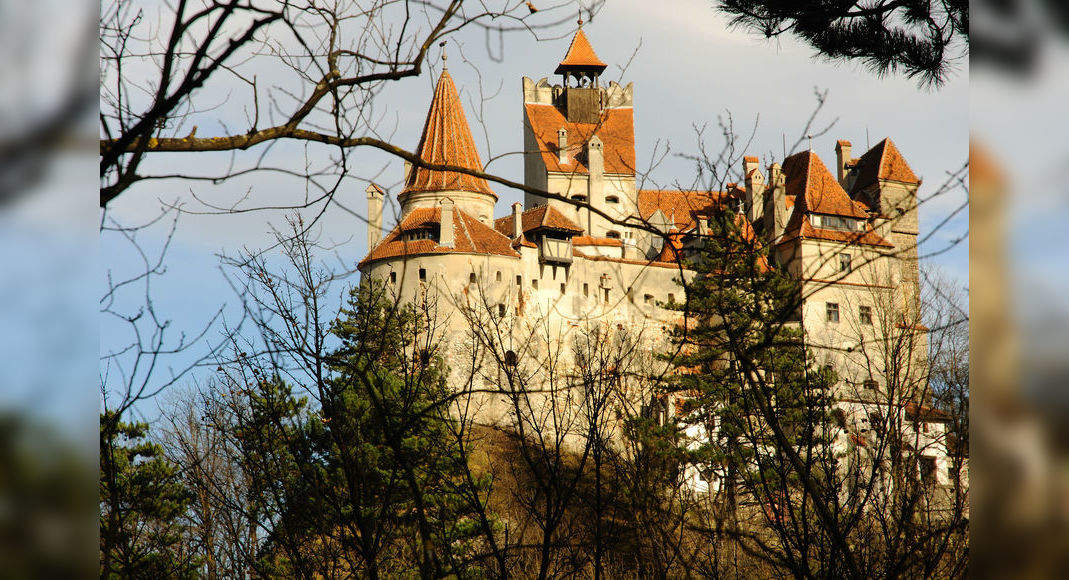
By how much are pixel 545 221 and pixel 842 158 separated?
17827mm

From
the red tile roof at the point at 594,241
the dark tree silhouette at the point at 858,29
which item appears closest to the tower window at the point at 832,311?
the red tile roof at the point at 594,241

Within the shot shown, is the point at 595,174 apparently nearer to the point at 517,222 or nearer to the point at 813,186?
the point at 517,222

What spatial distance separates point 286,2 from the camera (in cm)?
358

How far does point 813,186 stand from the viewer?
145 ft

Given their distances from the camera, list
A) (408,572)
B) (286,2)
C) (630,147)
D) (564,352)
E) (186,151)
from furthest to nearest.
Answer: (630,147)
(564,352)
(408,572)
(286,2)
(186,151)

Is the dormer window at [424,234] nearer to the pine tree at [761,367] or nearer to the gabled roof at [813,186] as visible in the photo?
the gabled roof at [813,186]

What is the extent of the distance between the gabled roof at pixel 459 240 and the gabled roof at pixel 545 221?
152 cm

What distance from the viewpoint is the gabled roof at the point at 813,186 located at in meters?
41.8
